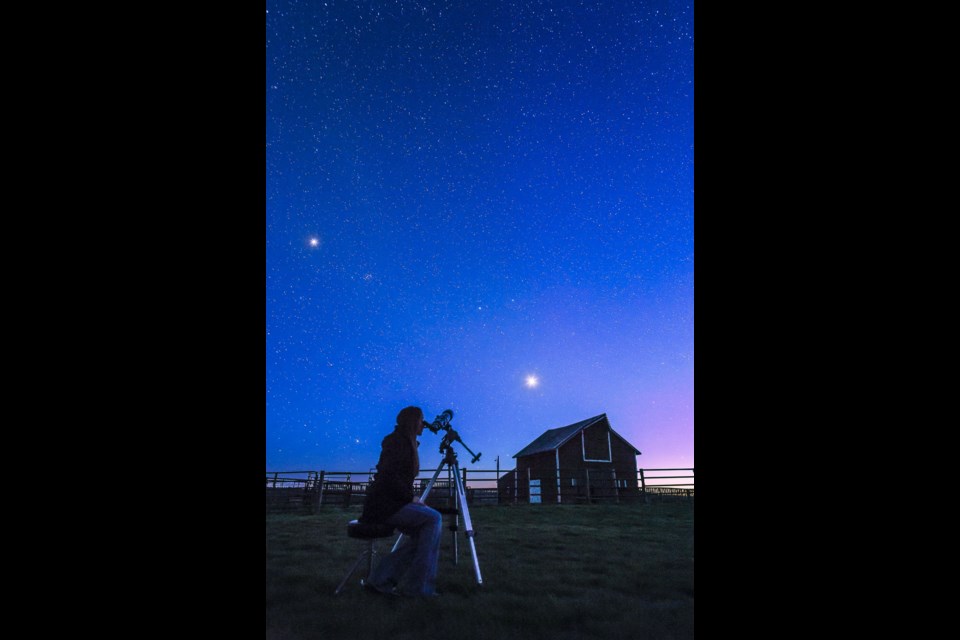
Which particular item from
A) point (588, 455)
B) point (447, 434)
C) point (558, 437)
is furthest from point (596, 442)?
point (447, 434)

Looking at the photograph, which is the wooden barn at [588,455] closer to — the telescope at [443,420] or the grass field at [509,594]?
the grass field at [509,594]

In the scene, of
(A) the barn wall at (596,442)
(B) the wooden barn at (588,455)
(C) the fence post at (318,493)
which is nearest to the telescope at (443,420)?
(C) the fence post at (318,493)

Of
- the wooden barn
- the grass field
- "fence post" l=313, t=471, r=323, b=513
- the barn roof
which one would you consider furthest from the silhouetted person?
the barn roof

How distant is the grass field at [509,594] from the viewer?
115 inches

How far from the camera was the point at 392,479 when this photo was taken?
371 cm

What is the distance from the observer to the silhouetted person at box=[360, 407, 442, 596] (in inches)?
143

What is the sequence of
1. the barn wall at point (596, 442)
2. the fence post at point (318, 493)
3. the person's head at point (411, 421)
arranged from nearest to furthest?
the person's head at point (411, 421), the fence post at point (318, 493), the barn wall at point (596, 442)

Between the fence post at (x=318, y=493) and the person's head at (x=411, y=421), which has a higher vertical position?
the person's head at (x=411, y=421)

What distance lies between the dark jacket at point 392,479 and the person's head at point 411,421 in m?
0.06
